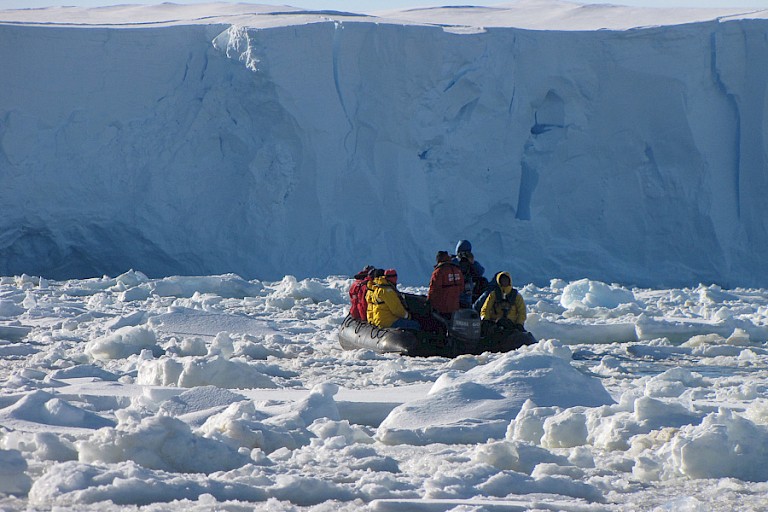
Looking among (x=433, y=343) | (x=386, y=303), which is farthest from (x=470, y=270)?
(x=433, y=343)

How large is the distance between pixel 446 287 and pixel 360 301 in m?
0.67

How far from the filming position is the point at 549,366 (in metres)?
4.46

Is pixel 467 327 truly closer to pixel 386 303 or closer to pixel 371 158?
pixel 386 303

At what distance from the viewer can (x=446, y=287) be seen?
7.03m

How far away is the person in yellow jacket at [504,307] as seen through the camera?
683cm

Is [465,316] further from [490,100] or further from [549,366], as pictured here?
[490,100]

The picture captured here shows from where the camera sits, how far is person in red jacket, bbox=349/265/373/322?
726 centimetres

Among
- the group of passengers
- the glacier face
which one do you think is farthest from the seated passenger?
the glacier face

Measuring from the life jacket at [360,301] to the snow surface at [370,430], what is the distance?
616 millimetres

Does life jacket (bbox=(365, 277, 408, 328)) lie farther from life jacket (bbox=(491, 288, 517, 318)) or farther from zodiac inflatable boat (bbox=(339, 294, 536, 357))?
life jacket (bbox=(491, 288, 517, 318))

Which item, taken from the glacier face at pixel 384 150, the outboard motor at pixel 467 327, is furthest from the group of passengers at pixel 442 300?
the glacier face at pixel 384 150

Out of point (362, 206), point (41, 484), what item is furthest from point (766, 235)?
point (41, 484)

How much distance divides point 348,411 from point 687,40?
→ 1329 cm

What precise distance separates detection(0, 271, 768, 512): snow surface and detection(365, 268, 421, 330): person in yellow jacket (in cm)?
39
